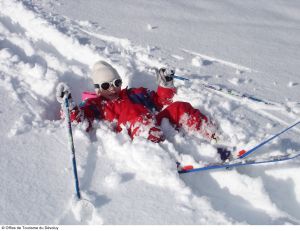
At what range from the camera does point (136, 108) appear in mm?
3945

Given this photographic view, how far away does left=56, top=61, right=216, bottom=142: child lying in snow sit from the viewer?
370cm

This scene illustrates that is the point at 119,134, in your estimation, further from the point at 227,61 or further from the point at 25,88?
the point at 227,61

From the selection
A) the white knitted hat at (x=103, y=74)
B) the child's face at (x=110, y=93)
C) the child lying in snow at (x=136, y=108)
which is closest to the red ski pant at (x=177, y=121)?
the child lying in snow at (x=136, y=108)

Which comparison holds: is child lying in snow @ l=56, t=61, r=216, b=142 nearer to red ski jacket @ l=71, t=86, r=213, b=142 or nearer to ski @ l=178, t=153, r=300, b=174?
red ski jacket @ l=71, t=86, r=213, b=142

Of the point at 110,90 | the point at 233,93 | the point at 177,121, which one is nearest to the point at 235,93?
the point at 233,93

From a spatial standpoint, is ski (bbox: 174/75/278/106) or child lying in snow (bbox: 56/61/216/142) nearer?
child lying in snow (bbox: 56/61/216/142)

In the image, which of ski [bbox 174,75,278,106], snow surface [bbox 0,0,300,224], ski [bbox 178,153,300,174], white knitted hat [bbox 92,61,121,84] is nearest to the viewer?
snow surface [bbox 0,0,300,224]

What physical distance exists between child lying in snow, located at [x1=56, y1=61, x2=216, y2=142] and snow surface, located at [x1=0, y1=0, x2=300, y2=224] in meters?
0.13

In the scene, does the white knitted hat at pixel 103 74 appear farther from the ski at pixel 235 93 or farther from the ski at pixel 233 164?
the ski at pixel 233 164

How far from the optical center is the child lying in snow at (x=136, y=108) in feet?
12.1

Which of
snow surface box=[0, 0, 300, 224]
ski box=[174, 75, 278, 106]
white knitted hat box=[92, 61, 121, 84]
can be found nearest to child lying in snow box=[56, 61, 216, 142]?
white knitted hat box=[92, 61, 121, 84]

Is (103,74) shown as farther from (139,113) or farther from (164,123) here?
(164,123)

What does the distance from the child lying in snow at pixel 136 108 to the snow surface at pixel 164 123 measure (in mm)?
132

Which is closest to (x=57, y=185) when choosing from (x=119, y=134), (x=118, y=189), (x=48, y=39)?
(x=118, y=189)
